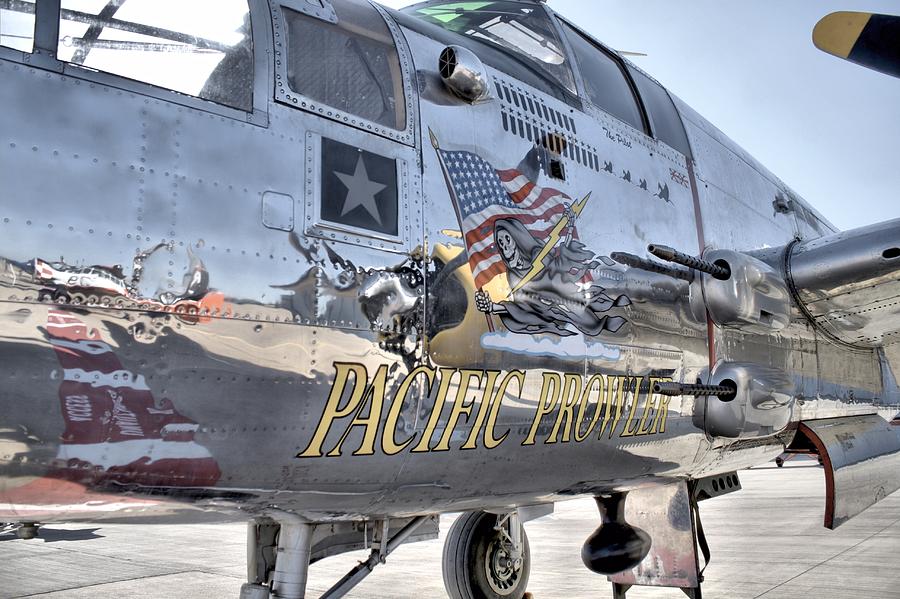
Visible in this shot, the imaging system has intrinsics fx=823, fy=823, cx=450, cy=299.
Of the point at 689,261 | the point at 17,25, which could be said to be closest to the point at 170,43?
the point at 17,25

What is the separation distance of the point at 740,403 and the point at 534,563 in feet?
29.1

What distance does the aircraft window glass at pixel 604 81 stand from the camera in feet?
19.1

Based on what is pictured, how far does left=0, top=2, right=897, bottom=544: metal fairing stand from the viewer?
277 cm

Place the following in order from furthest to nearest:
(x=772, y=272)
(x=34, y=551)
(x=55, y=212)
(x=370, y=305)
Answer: (x=34, y=551) → (x=772, y=272) → (x=370, y=305) → (x=55, y=212)

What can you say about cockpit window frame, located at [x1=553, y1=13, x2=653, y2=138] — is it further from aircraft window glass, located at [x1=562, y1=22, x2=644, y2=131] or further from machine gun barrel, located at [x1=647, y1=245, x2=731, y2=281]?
machine gun barrel, located at [x1=647, y1=245, x2=731, y2=281]

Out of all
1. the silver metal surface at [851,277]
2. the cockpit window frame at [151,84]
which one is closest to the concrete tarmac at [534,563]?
the silver metal surface at [851,277]

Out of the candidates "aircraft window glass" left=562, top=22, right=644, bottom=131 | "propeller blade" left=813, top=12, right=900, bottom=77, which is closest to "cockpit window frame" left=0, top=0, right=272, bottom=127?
"aircraft window glass" left=562, top=22, right=644, bottom=131

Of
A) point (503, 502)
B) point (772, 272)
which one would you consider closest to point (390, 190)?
point (503, 502)

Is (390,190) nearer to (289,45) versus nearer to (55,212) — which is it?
(289,45)

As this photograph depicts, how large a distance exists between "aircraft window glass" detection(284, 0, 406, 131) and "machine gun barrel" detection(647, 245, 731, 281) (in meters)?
1.77

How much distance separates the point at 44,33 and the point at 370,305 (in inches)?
63.9

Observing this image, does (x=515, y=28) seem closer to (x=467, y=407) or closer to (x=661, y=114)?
(x=661, y=114)

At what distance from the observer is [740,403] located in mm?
5758

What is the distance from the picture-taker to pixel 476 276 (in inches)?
163
